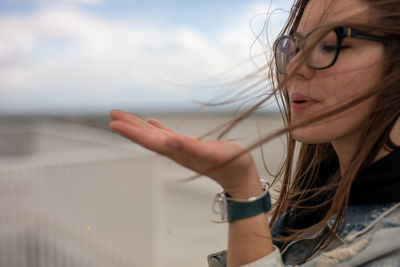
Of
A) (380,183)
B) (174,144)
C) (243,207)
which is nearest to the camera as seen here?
(174,144)

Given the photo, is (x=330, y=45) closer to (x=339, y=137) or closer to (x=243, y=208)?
(x=339, y=137)

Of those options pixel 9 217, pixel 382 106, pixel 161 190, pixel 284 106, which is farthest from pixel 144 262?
pixel 382 106

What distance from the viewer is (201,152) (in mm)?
674

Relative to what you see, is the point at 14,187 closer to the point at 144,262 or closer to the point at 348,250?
the point at 144,262

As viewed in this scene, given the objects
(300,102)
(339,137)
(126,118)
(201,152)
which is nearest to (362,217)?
(339,137)

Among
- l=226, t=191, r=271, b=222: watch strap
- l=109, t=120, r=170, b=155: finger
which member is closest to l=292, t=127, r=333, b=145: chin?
l=226, t=191, r=271, b=222: watch strap

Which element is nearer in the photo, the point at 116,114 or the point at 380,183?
the point at 116,114

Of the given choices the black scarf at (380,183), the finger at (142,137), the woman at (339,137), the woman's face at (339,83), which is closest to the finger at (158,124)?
the woman at (339,137)

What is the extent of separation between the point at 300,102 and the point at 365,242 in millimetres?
335

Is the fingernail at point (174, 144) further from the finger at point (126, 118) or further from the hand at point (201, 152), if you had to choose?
the finger at point (126, 118)

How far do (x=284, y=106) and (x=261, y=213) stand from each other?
45 centimetres

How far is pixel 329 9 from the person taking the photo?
2.96ft

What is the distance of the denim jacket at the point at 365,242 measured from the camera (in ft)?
2.56

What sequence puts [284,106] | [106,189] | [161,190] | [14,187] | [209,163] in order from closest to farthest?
1. [209,163]
2. [284,106]
3. [14,187]
4. [106,189]
5. [161,190]
